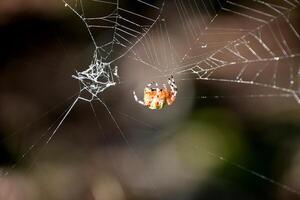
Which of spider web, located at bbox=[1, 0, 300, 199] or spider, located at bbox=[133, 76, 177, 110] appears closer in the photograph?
spider, located at bbox=[133, 76, 177, 110]

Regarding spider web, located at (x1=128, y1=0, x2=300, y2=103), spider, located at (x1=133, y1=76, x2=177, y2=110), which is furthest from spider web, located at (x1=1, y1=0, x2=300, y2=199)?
spider, located at (x1=133, y1=76, x2=177, y2=110)

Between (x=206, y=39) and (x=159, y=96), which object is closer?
(x=159, y=96)

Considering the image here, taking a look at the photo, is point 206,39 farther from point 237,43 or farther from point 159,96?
point 159,96

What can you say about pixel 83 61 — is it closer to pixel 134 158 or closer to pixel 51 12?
pixel 51 12

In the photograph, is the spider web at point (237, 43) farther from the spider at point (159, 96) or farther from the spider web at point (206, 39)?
the spider at point (159, 96)

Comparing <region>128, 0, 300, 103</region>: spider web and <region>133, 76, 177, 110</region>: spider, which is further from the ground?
<region>128, 0, 300, 103</region>: spider web

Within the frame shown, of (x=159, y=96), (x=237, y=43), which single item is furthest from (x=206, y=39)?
(x=159, y=96)

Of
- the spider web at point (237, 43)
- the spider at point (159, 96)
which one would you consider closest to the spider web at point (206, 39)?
the spider web at point (237, 43)

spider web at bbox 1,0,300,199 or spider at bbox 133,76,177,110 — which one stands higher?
spider web at bbox 1,0,300,199

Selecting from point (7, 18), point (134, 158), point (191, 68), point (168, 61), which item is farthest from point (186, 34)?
point (7, 18)

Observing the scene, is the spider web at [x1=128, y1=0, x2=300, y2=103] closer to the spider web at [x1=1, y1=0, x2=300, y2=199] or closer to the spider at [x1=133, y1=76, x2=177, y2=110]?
the spider web at [x1=1, y1=0, x2=300, y2=199]
